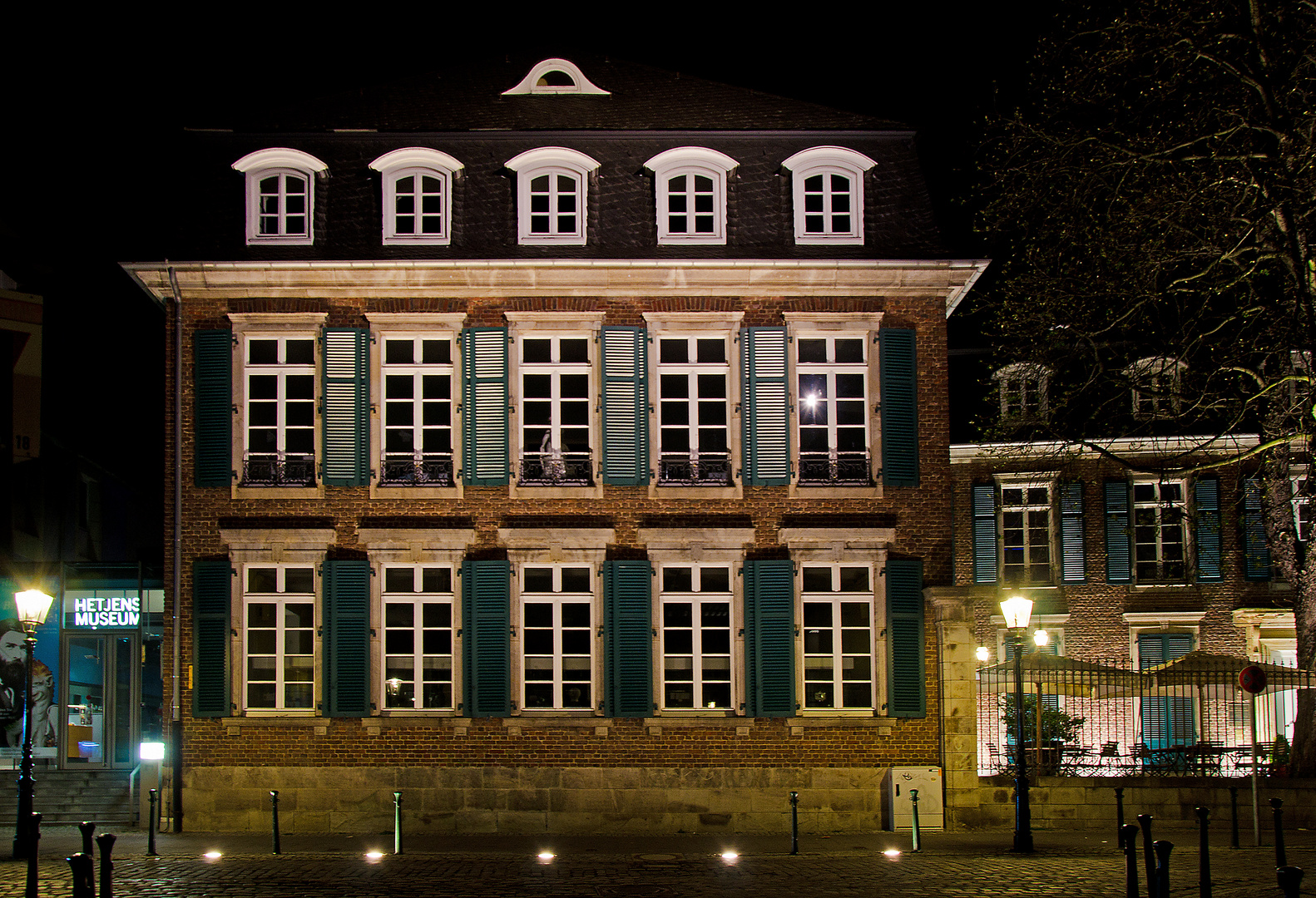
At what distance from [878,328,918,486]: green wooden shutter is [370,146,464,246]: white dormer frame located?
7.56 metres

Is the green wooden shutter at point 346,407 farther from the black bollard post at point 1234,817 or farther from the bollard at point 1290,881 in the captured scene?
the bollard at point 1290,881

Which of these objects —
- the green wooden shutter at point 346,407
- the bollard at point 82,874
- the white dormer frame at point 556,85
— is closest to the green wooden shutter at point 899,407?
the white dormer frame at point 556,85

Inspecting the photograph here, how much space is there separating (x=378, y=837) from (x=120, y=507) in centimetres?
1781

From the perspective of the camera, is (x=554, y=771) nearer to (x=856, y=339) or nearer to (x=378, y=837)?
(x=378, y=837)

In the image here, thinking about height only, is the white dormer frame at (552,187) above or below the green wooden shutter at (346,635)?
above

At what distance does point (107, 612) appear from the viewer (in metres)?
24.2

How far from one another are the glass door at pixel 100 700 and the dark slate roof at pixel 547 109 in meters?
9.93

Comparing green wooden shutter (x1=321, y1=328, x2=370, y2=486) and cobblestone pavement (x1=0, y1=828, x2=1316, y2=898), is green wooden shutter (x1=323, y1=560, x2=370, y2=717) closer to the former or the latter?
green wooden shutter (x1=321, y1=328, x2=370, y2=486)

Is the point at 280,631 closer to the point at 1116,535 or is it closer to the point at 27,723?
the point at 27,723

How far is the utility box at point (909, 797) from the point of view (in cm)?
2023

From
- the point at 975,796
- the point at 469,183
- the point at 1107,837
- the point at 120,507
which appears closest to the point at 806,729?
the point at 975,796

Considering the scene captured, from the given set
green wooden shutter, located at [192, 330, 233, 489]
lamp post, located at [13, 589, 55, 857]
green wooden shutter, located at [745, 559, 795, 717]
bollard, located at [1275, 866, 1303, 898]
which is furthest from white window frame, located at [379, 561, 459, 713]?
bollard, located at [1275, 866, 1303, 898]

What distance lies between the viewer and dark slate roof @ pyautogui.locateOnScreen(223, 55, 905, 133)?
22.3 meters

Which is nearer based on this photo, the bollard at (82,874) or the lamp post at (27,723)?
the bollard at (82,874)
